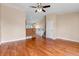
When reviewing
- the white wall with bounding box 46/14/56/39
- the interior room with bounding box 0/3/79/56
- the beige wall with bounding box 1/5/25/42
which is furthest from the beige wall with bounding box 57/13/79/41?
the beige wall with bounding box 1/5/25/42

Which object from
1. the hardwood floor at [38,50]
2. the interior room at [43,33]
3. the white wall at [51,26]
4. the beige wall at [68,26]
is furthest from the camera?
the white wall at [51,26]

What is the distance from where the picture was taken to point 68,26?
791 centimetres

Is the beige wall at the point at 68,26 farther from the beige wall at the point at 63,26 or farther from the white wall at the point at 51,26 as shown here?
the white wall at the point at 51,26

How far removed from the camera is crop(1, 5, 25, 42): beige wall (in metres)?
6.37

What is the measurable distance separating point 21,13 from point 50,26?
2.63 metres

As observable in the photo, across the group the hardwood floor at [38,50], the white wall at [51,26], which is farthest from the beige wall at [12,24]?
the white wall at [51,26]

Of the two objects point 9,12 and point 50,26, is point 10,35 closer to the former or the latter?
point 9,12

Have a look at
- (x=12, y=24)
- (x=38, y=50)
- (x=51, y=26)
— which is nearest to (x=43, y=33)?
(x=51, y=26)

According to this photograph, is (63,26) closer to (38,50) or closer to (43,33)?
(43,33)

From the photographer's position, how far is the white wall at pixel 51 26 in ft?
27.5

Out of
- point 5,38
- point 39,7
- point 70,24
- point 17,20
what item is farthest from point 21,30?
point 70,24

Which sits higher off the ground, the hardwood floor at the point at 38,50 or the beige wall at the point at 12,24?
the beige wall at the point at 12,24

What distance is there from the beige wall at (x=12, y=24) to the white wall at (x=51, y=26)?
227 centimetres

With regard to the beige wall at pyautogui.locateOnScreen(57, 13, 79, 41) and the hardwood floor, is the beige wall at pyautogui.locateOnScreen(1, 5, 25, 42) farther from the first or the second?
the beige wall at pyautogui.locateOnScreen(57, 13, 79, 41)
